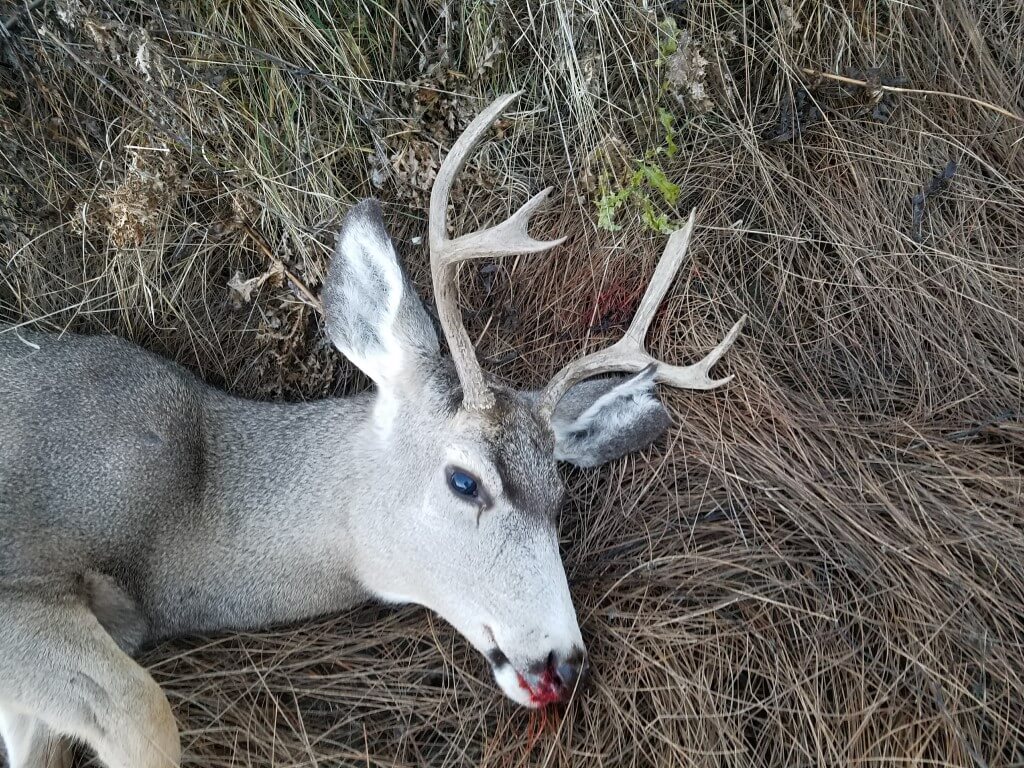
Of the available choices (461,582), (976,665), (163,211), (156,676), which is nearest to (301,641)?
(156,676)

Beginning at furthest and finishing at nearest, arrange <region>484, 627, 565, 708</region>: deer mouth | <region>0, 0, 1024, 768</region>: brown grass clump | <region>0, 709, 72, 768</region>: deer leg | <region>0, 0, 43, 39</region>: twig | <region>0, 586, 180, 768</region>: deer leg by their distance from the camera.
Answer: <region>0, 0, 43, 39</region>: twig, <region>0, 0, 1024, 768</region>: brown grass clump, <region>0, 709, 72, 768</region>: deer leg, <region>484, 627, 565, 708</region>: deer mouth, <region>0, 586, 180, 768</region>: deer leg

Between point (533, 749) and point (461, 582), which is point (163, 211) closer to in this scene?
point (461, 582)

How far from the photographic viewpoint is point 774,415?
3537 millimetres

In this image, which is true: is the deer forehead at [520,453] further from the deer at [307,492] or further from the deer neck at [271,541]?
the deer neck at [271,541]

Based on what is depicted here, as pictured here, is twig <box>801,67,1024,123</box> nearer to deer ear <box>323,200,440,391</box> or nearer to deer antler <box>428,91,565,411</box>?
deer antler <box>428,91,565,411</box>

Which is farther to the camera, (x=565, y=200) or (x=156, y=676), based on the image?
(x=565, y=200)

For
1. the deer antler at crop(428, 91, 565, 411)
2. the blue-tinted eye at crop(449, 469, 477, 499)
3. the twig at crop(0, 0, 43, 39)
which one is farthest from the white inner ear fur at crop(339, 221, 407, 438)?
the twig at crop(0, 0, 43, 39)

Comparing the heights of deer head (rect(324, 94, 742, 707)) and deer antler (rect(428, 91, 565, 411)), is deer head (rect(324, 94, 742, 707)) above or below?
below

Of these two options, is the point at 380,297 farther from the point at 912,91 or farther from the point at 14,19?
the point at 912,91

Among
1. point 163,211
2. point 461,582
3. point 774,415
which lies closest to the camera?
point 461,582

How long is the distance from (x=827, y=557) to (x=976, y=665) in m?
0.59

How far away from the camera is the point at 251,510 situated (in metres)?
3.30

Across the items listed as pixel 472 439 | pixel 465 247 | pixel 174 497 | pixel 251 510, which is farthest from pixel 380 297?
pixel 174 497

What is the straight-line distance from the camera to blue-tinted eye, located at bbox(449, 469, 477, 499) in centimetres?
293
